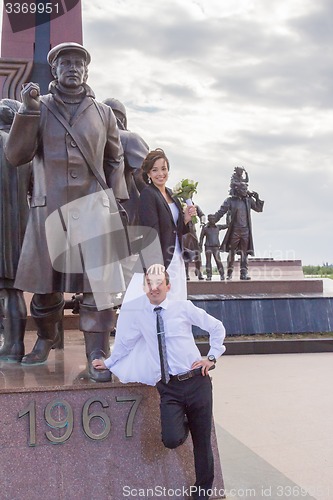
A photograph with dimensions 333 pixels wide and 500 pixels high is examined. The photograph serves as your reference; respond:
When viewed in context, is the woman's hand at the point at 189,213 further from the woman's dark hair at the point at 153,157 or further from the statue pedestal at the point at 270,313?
the statue pedestal at the point at 270,313

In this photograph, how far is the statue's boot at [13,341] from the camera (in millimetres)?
3291

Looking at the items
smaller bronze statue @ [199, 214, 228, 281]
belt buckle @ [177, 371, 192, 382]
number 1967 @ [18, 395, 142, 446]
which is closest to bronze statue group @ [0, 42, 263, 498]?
belt buckle @ [177, 371, 192, 382]

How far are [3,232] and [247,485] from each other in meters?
1.97

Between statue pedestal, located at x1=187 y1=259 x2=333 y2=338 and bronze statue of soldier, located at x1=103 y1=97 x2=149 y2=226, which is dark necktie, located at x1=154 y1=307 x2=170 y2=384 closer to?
bronze statue of soldier, located at x1=103 y1=97 x2=149 y2=226

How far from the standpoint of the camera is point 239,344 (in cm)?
855

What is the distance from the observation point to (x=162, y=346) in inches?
94.2

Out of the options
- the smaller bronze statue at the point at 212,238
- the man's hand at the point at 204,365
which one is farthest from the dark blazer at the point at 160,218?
the smaller bronze statue at the point at 212,238

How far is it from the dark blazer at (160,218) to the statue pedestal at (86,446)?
2.83ft

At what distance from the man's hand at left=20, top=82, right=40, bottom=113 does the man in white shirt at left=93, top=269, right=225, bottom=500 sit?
1.06 meters

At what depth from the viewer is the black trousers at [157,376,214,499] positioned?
234cm

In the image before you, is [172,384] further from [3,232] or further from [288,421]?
[288,421]

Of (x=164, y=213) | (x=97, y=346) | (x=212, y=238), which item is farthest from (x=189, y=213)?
(x=212, y=238)

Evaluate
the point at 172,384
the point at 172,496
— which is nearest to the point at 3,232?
the point at 172,384

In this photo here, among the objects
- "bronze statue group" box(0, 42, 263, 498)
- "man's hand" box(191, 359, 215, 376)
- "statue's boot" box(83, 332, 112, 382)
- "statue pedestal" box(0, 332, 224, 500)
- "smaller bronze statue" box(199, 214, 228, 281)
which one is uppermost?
"smaller bronze statue" box(199, 214, 228, 281)
